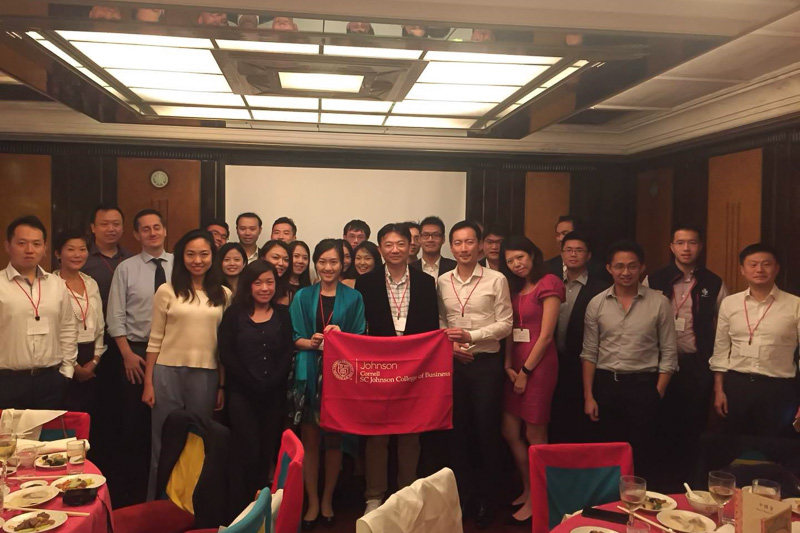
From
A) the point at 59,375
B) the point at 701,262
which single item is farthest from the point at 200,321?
the point at 701,262

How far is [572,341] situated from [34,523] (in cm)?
305

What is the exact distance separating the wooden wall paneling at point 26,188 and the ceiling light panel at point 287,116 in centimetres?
327

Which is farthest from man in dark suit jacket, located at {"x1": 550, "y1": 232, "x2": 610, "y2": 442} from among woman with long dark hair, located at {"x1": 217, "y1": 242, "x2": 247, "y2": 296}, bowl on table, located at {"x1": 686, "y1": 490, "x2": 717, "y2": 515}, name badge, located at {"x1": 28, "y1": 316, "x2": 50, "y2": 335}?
name badge, located at {"x1": 28, "y1": 316, "x2": 50, "y2": 335}

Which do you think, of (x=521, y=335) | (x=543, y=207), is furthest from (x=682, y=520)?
(x=543, y=207)

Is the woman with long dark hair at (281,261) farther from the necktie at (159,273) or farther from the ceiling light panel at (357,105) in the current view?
the ceiling light panel at (357,105)

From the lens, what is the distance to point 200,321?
346 cm

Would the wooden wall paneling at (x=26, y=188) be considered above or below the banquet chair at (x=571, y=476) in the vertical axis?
above

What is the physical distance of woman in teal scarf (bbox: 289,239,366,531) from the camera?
3477 mm

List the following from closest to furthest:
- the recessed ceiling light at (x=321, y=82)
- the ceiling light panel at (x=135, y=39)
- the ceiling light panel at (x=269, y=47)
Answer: the ceiling light panel at (x=135, y=39)
the ceiling light panel at (x=269, y=47)
the recessed ceiling light at (x=321, y=82)

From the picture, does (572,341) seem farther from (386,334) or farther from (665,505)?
(665,505)

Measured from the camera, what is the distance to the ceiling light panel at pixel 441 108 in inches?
128

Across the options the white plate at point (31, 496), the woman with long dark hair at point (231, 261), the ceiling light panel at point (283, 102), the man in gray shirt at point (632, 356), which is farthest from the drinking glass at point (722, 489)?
the woman with long dark hair at point (231, 261)

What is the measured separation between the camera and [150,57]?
256 centimetres

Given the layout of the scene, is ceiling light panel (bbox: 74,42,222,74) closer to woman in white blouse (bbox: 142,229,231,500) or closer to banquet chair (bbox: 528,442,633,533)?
woman in white blouse (bbox: 142,229,231,500)
